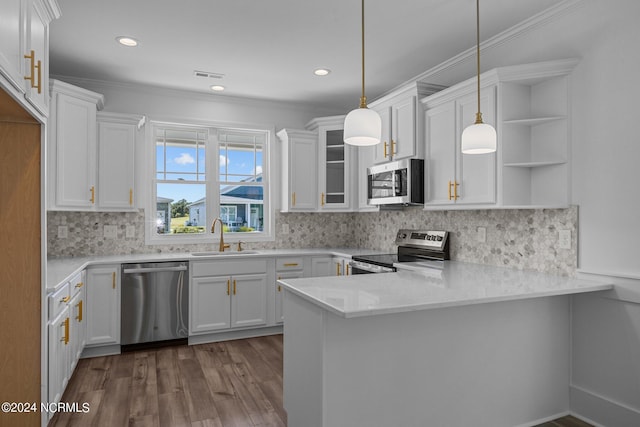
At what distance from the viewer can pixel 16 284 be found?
2.08 meters

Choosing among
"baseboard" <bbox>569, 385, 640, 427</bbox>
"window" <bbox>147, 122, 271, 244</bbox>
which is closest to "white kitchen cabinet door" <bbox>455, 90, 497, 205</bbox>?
"baseboard" <bbox>569, 385, 640, 427</bbox>

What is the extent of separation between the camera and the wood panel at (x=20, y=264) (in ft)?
6.73


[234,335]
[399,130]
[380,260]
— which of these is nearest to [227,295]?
[234,335]

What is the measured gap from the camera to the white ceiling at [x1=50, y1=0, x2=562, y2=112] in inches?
106

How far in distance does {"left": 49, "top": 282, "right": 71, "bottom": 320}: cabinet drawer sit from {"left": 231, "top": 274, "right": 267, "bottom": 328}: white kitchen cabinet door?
1.64 metres

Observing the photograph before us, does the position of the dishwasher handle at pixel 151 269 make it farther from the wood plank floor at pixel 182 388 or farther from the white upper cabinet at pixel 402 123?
the white upper cabinet at pixel 402 123

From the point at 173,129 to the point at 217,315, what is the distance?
2.14 meters

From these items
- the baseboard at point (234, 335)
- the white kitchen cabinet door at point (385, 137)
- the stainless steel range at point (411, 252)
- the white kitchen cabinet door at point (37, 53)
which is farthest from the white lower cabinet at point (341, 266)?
the white kitchen cabinet door at point (37, 53)

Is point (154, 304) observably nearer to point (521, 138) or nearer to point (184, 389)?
point (184, 389)

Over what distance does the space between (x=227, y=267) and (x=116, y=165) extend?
1478 millimetres

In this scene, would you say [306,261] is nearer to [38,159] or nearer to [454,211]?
[454,211]

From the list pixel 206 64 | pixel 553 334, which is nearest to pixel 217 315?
pixel 206 64

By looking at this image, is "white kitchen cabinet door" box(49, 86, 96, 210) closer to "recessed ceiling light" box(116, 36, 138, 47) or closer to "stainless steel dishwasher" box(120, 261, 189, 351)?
"recessed ceiling light" box(116, 36, 138, 47)

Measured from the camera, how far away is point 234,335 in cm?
422
